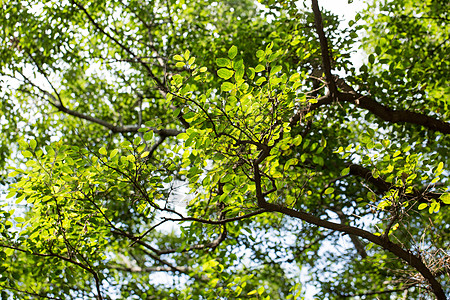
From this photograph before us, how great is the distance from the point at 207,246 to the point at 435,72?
6181mm

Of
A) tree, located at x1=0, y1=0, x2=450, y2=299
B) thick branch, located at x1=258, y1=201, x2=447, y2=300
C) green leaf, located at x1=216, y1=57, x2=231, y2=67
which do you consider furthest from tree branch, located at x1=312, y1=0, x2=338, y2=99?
thick branch, located at x1=258, y1=201, x2=447, y2=300

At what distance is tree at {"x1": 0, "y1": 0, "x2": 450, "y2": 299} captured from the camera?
4129 millimetres

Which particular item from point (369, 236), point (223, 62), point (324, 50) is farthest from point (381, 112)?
point (223, 62)

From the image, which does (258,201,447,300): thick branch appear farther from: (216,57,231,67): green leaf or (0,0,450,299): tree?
(216,57,231,67): green leaf

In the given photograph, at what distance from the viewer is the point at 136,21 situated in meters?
9.68

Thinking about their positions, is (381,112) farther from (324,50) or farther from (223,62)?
(223,62)

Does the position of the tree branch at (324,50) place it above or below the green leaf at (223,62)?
above

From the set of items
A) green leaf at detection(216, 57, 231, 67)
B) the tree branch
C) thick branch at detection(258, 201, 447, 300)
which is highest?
the tree branch

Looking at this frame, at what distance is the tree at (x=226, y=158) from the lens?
4.13 meters

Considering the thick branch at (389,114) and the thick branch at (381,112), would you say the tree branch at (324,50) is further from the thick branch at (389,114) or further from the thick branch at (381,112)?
the thick branch at (389,114)

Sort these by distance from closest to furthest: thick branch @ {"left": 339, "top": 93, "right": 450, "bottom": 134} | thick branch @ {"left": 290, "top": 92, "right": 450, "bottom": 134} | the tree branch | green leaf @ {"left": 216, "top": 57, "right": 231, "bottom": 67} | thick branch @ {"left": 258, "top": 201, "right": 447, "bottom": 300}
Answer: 1. green leaf @ {"left": 216, "top": 57, "right": 231, "bottom": 67}
2. thick branch @ {"left": 258, "top": 201, "right": 447, "bottom": 300}
3. the tree branch
4. thick branch @ {"left": 290, "top": 92, "right": 450, "bottom": 134}
5. thick branch @ {"left": 339, "top": 93, "right": 450, "bottom": 134}

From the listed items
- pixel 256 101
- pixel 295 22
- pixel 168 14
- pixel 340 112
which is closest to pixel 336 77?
pixel 295 22

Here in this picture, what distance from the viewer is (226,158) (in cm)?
404

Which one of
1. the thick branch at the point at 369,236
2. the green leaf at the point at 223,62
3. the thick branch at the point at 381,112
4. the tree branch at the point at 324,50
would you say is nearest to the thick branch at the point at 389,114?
the thick branch at the point at 381,112
